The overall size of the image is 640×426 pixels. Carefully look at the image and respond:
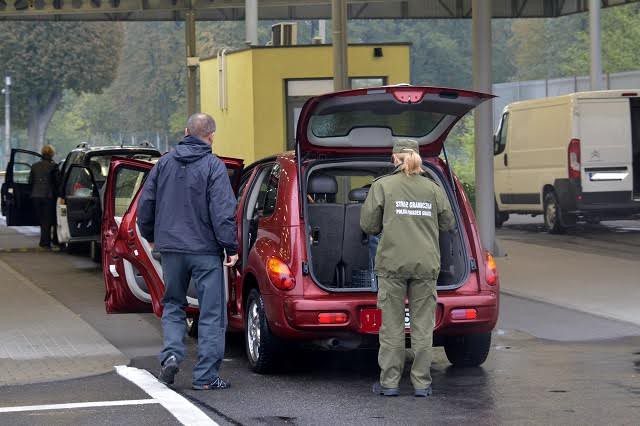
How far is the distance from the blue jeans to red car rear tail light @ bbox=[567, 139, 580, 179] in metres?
14.1

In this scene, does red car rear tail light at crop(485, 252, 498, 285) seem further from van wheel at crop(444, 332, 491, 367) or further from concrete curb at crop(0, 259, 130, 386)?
concrete curb at crop(0, 259, 130, 386)

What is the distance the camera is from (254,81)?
26.9 meters

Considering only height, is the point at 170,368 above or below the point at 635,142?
below

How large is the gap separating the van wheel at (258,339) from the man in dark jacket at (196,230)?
442mm

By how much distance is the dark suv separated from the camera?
19.5 metres

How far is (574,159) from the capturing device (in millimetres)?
22750

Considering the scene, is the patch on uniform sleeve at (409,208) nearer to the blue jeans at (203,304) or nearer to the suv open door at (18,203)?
the blue jeans at (203,304)

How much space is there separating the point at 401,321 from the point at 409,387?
21.3 inches

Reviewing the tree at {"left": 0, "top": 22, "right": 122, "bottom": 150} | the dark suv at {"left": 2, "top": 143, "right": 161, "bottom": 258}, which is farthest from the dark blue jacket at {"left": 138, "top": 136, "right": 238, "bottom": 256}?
the tree at {"left": 0, "top": 22, "right": 122, "bottom": 150}

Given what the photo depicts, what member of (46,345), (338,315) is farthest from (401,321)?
(46,345)

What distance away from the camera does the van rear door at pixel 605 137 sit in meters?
22.6

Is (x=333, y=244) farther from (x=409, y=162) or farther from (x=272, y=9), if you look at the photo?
(x=272, y=9)

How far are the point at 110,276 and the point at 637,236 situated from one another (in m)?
13.7

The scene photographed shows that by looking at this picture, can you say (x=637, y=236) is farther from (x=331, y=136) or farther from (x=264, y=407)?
(x=264, y=407)
